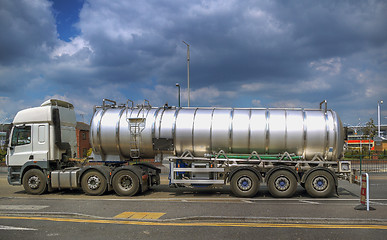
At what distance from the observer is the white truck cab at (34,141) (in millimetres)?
12891

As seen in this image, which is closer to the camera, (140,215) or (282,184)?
(140,215)

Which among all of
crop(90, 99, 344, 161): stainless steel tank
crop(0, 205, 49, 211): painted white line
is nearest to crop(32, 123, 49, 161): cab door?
crop(90, 99, 344, 161): stainless steel tank

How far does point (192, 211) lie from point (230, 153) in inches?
138

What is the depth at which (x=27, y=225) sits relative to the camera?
25.3 ft

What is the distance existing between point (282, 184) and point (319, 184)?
128 cm

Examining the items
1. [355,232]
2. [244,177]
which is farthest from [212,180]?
[355,232]

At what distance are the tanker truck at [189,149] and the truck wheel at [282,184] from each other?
0.03m

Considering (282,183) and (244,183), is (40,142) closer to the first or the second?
(244,183)

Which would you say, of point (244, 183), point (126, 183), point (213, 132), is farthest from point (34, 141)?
point (244, 183)

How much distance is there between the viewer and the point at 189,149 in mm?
12172

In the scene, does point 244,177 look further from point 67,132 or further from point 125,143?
point 67,132

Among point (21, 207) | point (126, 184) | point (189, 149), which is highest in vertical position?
point (189, 149)

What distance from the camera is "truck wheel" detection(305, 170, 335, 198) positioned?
11430 mm

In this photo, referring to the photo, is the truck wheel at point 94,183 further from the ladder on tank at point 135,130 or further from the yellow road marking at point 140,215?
the yellow road marking at point 140,215
